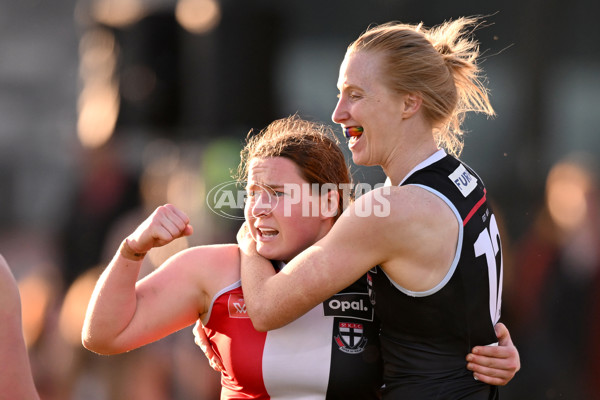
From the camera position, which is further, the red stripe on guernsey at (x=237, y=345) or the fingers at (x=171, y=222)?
the red stripe on guernsey at (x=237, y=345)

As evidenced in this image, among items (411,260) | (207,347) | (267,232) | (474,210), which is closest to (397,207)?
(411,260)

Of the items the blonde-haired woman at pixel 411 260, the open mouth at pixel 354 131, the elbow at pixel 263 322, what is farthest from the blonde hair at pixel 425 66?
the elbow at pixel 263 322

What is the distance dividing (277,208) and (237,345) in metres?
0.42

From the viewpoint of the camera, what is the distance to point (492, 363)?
1898mm

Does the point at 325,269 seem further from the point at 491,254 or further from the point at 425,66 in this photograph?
the point at 425,66

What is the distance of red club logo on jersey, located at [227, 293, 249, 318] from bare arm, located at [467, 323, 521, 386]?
64 centimetres

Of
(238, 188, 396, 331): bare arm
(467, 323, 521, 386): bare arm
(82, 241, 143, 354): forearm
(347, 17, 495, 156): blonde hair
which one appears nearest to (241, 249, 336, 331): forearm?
(238, 188, 396, 331): bare arm

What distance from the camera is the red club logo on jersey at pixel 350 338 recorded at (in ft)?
6.46

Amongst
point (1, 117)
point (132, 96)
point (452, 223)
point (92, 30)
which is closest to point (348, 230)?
point (452, 223)

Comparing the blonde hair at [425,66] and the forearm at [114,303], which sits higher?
the blonde hair at [425,66]

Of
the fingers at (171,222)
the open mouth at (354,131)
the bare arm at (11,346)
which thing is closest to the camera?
the bare arm at (11,346)

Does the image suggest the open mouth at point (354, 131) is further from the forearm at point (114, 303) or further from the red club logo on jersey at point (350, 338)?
the forearm at point (114, 303)

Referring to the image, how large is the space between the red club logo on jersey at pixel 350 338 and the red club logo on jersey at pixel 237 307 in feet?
0.91

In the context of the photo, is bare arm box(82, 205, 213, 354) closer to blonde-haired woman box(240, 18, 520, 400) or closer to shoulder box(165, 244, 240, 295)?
shoulder box(165, 244, 240, 295)
